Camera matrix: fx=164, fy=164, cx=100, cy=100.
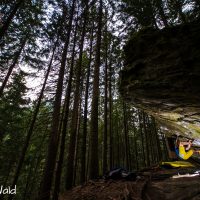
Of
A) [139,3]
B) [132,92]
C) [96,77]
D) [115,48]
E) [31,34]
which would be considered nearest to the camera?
[132,92]

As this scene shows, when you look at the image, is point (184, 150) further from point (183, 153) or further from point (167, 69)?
point (167, 69)

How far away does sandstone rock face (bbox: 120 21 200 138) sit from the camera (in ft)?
14.4

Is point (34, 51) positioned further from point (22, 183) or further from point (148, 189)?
point (22, 183)

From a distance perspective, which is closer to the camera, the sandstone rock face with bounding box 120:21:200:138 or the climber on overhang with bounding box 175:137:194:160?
the sandstone rock face with bounding box 120:21:200:138

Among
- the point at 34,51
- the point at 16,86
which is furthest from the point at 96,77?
the point at 16,86

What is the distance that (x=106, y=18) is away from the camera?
13.5 m

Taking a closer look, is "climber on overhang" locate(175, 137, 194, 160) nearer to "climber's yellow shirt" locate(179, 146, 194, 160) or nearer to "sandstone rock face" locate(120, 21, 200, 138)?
"climber's yellow shirt" locate(179, 146, 194, 160)

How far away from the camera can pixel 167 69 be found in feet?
15.6

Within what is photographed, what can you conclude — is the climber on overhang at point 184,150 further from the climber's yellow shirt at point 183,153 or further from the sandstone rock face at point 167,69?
the sandstone rock face at point 167,69

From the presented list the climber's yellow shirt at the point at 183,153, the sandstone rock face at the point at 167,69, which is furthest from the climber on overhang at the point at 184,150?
the sandstone rock face at the point at 167,69

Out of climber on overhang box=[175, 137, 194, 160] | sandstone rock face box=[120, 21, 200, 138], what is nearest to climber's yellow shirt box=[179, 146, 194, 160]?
climber on overhang box=[175, 137, 194, 160]

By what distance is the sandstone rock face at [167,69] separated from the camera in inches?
173

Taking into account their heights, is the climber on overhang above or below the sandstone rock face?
below

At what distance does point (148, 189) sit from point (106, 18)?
13.0 metres
